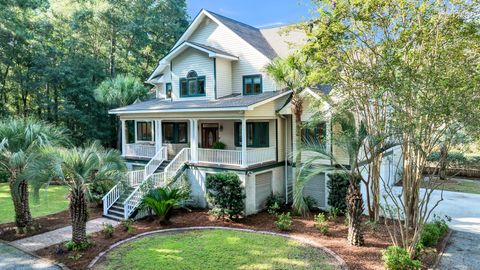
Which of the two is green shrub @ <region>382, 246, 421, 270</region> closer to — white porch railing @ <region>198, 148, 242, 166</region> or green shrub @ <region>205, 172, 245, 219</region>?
green shrub @ <region>205, 172, 245, 219</region>

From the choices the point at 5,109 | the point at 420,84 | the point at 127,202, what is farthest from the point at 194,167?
the point at 5,109

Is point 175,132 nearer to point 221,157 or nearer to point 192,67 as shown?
point 192,67

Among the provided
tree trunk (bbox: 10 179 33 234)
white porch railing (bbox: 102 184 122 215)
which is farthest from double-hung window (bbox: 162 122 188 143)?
tree trunk (bbox: 10 179 33 234)

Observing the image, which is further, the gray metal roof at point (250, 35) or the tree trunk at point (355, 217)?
the gray metal roof at point (250, 35)

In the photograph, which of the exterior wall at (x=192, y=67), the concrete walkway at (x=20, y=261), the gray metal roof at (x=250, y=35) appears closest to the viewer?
the concrete walkway at (x=20, y=261)

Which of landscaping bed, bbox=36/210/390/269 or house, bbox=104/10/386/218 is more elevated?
house, bbox=104/10/386/218

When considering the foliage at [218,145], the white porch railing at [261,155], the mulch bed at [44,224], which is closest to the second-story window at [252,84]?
the foliage at [218,145]

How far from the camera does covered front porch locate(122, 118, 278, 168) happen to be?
14812 millimetres

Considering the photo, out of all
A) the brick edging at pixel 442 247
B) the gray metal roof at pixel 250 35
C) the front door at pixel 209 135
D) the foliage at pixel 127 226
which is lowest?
the brick edging at pixel 442 247

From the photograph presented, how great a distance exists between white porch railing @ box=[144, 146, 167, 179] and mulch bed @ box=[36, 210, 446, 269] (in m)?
3.12

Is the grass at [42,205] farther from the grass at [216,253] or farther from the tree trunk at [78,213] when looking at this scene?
the grass at [216,253]

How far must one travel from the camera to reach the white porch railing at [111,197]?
46.4ft

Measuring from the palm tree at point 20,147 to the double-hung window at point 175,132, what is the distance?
8.36 metres

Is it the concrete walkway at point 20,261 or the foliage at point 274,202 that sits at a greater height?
the foliage at point 274,202
